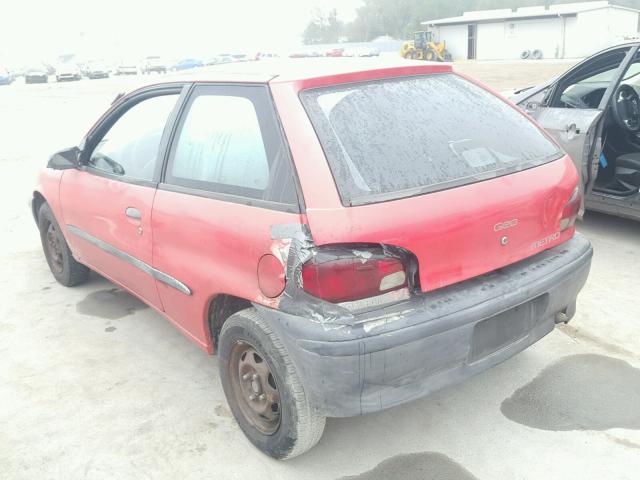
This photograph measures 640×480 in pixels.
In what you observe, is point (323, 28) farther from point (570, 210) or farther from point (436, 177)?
point (436, 177)

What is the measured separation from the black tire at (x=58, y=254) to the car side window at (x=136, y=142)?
0.88m

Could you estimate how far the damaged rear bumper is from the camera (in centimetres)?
206

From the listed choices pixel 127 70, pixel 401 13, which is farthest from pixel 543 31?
pixel 401 13

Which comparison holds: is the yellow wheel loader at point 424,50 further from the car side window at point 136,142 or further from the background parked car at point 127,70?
the car side window at point 136,142

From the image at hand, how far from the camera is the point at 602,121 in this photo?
4.71 metres

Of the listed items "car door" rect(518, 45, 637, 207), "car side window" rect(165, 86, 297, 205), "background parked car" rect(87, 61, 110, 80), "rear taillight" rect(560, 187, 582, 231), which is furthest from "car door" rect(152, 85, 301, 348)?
"background parked car" rect(87, 61, 110, 80)

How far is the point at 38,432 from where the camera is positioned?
9.11 ft

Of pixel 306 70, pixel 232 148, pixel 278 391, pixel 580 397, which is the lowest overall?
pixel 580 397

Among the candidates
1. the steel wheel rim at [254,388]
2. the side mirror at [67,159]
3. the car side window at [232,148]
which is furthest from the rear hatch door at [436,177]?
the side mirror at [67,159]

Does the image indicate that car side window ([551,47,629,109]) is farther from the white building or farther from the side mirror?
the white building

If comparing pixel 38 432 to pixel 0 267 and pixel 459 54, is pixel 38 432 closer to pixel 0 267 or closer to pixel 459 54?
pixel 0 267

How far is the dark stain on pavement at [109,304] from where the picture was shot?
4.01 meters

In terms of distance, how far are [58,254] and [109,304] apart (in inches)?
26.6

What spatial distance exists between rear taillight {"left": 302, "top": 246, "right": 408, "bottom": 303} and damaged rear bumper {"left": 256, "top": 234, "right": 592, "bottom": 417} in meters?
0.09
